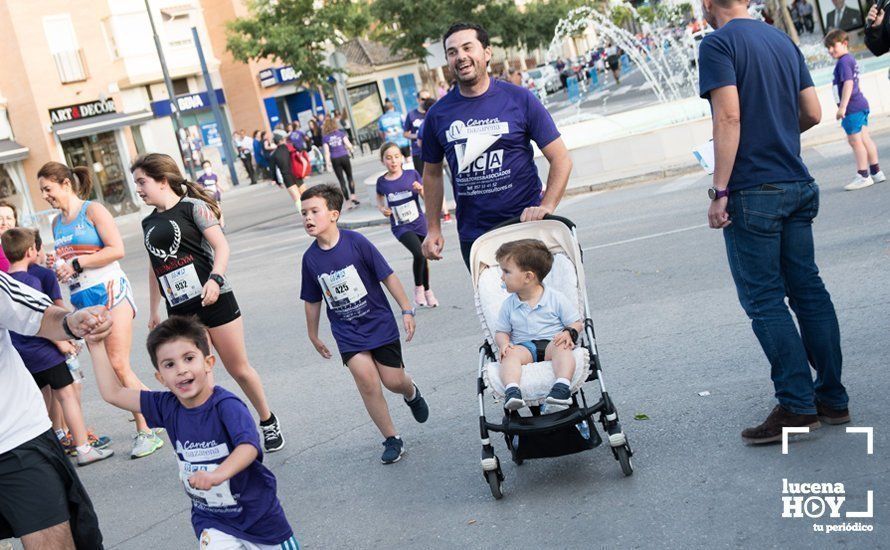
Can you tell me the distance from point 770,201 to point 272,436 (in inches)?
140

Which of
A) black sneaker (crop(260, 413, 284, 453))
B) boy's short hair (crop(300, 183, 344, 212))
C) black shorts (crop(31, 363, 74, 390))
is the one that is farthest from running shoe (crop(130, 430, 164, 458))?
boy's short hair (crop(300, 183, 344, 212))

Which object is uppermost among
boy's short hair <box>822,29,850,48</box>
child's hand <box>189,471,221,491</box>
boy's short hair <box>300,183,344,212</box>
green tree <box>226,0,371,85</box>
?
green tree <box>226,0,371,85</box>

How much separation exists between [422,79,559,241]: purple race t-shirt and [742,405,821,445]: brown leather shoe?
1741 millimetres

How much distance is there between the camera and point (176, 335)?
4.14 meters

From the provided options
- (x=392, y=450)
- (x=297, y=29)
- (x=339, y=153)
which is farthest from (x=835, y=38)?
(x=297, y=29)

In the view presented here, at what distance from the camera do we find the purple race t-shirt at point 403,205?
1116 centimetres

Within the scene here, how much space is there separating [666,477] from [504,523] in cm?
79

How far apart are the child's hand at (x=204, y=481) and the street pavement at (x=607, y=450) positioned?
4.23 ft

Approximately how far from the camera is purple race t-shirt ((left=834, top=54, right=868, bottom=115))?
1203cm

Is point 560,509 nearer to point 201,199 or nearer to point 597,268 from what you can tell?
point 201,199

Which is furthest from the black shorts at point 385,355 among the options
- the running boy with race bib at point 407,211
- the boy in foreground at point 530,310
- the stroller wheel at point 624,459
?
the running boy with race bib at point 407,211

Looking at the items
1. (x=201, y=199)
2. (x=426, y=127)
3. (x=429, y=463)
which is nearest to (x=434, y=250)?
(x=426, y=127)

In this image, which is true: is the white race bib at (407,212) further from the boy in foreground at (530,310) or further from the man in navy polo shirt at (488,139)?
the boy in foreground at (530,310)

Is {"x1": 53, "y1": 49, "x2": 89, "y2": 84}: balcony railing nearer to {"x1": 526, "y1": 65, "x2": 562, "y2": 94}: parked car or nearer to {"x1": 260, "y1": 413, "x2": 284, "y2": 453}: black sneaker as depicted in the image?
{"x1": 526, "y1": 65, "x2": 562, "y2": 94}: parked car
